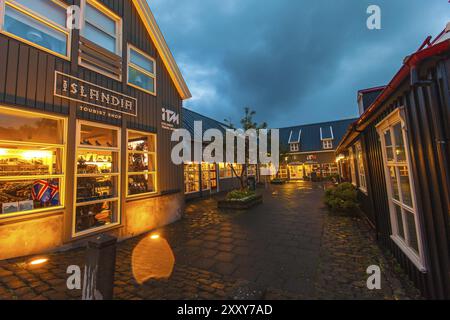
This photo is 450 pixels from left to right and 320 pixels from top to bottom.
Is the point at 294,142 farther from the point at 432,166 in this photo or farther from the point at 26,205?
the point at 26,205

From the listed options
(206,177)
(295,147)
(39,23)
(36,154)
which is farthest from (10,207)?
(295,147)

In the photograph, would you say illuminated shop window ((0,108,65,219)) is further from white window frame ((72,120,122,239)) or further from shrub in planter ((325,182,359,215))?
shrub in planter ((325,182,359,215))

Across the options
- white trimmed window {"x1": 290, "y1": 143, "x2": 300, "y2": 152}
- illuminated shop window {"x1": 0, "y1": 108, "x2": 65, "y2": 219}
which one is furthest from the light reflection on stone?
white trimmed window {"x1": 290, "y1": 143, "x2": 300, "y2": 152}

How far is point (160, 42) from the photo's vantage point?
6.88m

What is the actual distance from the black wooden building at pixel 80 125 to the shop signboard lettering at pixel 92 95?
0.02 metres

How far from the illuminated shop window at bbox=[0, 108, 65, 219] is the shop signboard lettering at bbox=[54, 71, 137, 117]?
661 millimetres

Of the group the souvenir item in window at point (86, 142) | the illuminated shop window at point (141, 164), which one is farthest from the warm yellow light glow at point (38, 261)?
the souvenir item in window at point (86, 142)

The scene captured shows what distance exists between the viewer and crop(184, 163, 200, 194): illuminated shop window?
12.2 m

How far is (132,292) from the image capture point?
2.79 metres

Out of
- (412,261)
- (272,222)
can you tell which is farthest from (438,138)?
(272,222)

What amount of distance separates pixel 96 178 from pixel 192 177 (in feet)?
25.8

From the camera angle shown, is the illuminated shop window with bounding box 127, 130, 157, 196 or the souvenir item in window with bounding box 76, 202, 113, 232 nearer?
the souvenir item in window with bounding box 76, 202, 113, 232
